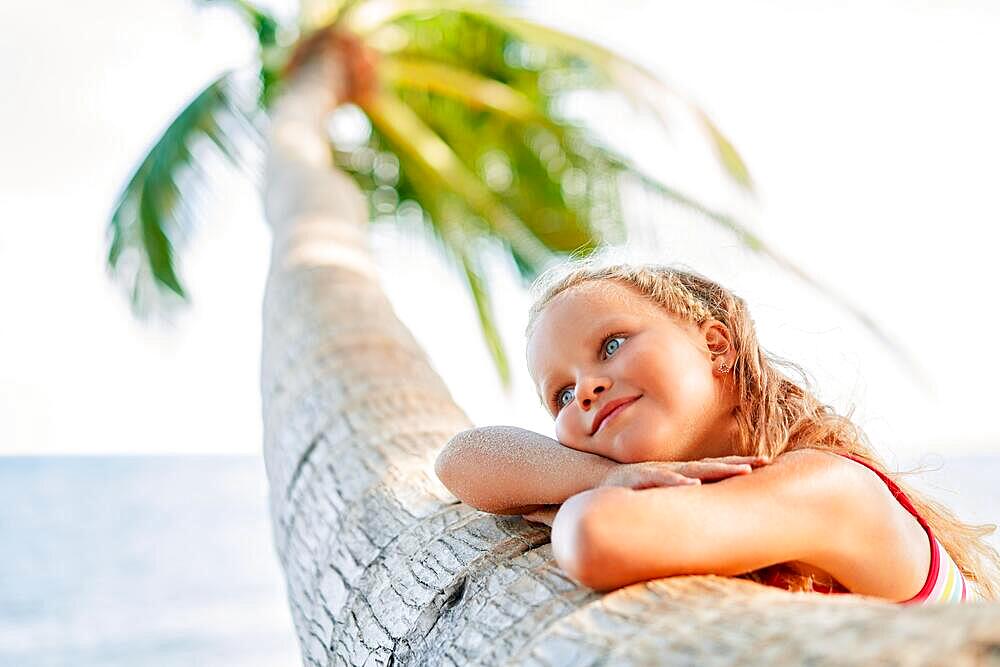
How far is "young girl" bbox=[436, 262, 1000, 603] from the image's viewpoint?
1.02m

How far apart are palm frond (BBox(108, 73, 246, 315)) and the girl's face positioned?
5.18m

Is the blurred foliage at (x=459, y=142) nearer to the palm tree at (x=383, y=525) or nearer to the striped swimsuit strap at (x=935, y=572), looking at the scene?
the palm tree at (x=383, y=525)

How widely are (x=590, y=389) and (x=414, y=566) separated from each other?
12.9 inches

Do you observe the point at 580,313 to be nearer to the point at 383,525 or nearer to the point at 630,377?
the point at 630,377

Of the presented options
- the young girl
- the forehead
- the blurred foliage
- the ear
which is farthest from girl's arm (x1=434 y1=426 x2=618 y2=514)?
the blurred foliage

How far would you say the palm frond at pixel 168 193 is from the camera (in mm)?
6141

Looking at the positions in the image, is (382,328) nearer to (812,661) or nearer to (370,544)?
(370,544)

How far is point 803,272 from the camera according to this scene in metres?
5.84

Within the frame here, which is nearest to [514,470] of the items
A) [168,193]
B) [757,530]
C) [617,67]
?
[757,530]

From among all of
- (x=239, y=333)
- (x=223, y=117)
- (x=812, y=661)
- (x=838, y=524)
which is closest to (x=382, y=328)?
(x=838, y=524)

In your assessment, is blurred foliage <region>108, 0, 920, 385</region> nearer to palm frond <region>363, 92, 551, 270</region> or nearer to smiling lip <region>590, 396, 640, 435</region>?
palm frond <region>363, 92, 551, 270</region>

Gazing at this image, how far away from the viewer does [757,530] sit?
1.05m

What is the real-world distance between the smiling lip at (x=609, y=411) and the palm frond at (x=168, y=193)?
17.4 feet

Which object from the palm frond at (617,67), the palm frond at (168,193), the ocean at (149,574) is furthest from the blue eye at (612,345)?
the palm frond at (168,193)
